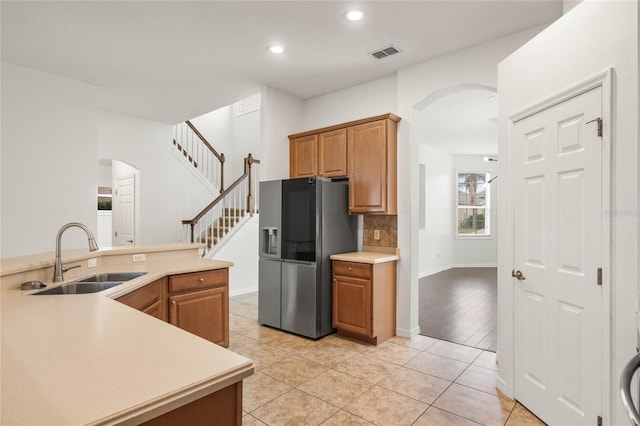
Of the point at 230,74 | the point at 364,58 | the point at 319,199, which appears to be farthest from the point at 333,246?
the point at 230,74

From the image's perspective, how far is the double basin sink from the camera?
221 centimetres

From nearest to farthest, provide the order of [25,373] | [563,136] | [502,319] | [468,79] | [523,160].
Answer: [25,373] < [563,136] < [523,160] < [502,319] < [468,79]

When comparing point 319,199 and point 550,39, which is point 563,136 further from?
point 319,199

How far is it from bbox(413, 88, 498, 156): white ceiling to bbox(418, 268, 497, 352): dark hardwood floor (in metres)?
2.27

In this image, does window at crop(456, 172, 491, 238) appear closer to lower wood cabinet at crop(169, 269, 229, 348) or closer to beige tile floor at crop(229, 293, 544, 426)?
beige tile floor at crop(229, 293, 544, 426)

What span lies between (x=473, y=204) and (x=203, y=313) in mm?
8026

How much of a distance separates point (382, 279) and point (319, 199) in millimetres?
1080

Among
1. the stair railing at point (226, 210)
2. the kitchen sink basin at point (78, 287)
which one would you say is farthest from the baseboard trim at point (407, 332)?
the stair railing at point (226, 210)

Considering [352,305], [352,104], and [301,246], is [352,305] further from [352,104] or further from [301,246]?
[352,104]

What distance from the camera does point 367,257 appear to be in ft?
12.3

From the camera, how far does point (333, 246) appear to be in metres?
3.98

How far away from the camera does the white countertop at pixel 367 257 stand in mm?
3617

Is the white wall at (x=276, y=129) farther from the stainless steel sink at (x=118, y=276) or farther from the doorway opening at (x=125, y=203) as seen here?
the doorway opening at (x=125, y=203)

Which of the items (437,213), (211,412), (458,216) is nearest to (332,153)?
(211,412)
